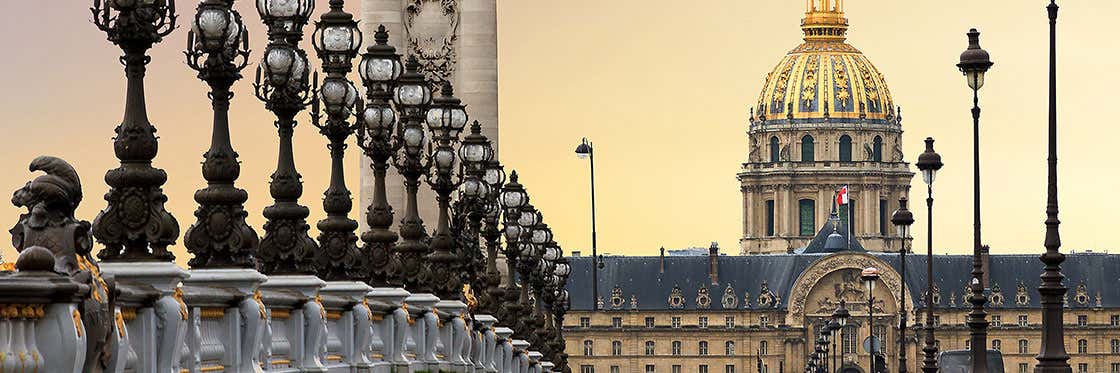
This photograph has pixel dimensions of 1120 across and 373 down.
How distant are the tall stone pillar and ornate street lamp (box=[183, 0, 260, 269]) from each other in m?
47.5

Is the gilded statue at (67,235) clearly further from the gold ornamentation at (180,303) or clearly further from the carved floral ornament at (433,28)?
the carved floral ornament at (433,28)

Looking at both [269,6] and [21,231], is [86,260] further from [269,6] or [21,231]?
[269,6]

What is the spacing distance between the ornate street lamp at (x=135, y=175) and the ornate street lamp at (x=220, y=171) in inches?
98.1

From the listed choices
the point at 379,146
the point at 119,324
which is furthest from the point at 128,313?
the point at 379,146

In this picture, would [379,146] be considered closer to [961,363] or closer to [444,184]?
[444,184]

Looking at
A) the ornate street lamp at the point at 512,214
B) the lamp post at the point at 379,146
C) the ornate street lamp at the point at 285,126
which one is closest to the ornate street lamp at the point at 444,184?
the lamp post at the point at 379,146

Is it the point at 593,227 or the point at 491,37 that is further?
the point at 593,227

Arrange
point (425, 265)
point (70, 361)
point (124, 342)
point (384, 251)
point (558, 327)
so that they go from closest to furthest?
point (70, 361)
point (124, 342)
point (384, 251)
point (425, 265)
point (558, 327)

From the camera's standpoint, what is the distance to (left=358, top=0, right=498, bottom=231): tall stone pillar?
72.1 meters

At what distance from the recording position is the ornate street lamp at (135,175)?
20406 mm

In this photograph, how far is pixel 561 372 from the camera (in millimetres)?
71938

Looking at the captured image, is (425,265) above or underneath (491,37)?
underneath

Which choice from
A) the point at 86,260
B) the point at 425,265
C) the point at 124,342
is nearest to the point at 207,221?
the point at 124,342

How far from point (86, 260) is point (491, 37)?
188ft
